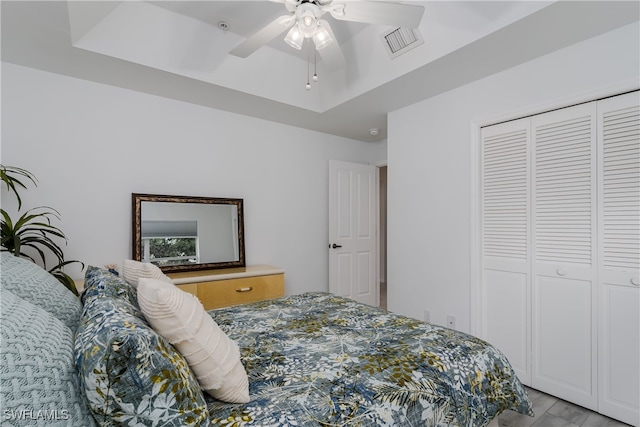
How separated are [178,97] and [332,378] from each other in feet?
9.70

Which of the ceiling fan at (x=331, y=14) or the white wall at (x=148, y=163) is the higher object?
the ceiling fan at (x=331, y=14)

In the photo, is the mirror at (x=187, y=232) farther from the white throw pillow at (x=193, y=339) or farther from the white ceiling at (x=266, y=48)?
the white throw pillow at (x=193, y=339)

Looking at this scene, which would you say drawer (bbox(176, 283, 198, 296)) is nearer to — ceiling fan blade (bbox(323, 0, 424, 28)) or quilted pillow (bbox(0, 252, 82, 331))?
quilted pillow (bbox(0, 252, 82, 331))

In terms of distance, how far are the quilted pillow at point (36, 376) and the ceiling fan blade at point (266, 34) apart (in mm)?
1727

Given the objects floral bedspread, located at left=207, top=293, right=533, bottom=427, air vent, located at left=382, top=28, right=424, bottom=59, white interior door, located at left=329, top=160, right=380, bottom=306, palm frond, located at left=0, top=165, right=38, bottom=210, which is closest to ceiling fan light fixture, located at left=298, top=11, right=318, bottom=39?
air vent, located at left=382, top=28, right=424, bottom=59

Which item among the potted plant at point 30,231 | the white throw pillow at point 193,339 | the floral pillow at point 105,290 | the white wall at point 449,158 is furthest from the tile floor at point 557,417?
the potted plant at point 30,231

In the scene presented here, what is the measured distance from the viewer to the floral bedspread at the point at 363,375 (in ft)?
3.44

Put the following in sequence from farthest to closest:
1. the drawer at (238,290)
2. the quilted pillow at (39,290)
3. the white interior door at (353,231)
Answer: the white interior door at (353,231), the drawer at (238,290), the quilted pillow at (39,290)

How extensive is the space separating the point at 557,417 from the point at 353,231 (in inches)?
109

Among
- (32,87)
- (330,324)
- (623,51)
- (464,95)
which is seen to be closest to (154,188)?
(32,87)

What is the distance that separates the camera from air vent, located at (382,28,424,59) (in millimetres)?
2496

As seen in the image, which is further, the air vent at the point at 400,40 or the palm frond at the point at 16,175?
the air vent at the point at 400,40

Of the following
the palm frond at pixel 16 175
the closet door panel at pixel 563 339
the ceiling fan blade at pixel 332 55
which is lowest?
the closet door panel at pixel 563 339

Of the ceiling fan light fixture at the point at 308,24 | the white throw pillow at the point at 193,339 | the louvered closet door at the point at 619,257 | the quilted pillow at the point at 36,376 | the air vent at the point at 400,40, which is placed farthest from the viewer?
the air vent at the point at 400,40
